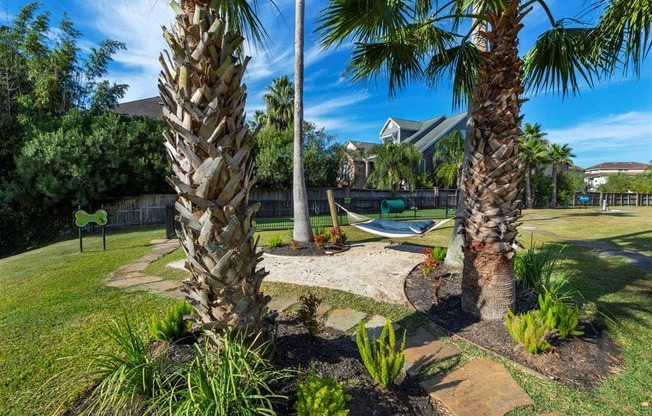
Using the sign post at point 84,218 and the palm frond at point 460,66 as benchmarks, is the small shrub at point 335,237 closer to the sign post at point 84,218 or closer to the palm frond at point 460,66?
the palm frond at point 460,66

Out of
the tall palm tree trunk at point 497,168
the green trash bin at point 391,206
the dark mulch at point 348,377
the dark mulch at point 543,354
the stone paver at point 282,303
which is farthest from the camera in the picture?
the green trash bin at point 391,206

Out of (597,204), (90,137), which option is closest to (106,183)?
(90,137)

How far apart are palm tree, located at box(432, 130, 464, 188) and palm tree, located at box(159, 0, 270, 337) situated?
21540mm

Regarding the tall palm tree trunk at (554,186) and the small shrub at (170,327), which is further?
the tall palm tree trunk at (554,186)

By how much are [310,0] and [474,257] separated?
22.3ft

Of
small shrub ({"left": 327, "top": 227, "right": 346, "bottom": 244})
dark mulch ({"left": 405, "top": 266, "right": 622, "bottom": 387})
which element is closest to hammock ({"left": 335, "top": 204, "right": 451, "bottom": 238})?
small shrub ({"left": 327, "top": 227, "right": 346, "bottom": 244})

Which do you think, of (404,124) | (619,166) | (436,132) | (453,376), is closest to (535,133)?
(436,132)

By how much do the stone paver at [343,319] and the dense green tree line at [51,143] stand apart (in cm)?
1311

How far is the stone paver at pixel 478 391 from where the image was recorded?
1945 millimetres

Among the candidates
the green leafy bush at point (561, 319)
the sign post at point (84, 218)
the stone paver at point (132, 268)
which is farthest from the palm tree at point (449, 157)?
the sign post at point (84, 218)

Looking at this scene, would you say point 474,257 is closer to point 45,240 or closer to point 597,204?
point 45,240

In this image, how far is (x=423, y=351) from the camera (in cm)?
261

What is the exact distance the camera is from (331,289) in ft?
13.7

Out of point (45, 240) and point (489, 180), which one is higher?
point (489, 180)
